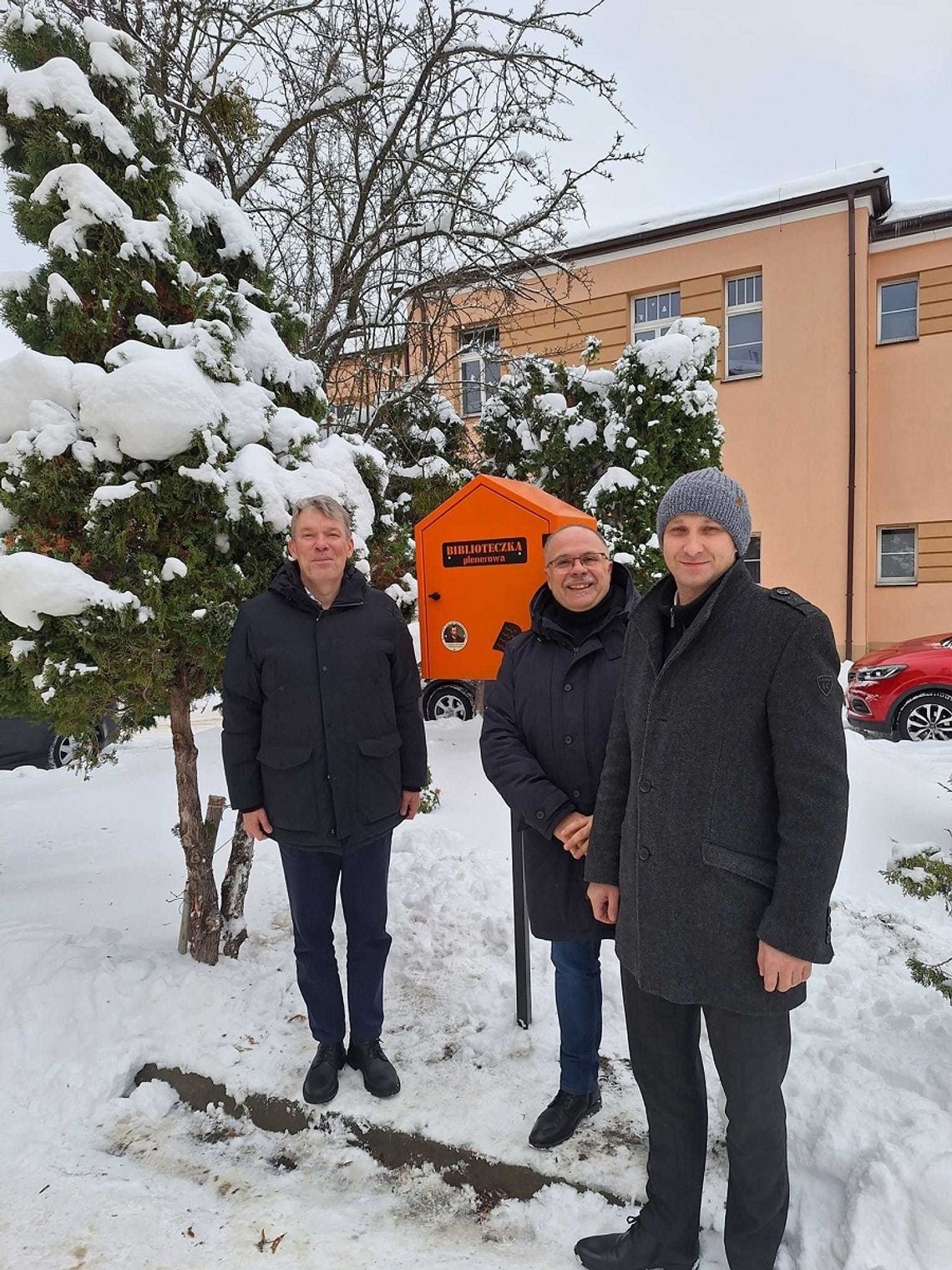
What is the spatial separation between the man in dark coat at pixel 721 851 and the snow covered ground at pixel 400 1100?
12.0 inches

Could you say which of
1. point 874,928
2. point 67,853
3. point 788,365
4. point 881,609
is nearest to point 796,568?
point 881,609

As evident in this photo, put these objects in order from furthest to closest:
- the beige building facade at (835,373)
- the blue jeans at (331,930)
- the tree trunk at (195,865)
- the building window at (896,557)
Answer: the building window at (896,557) → the beige building facade at (835,373) → the tree trunk at (195,865) → the blue jeans at (331,930)

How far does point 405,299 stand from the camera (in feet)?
17.5

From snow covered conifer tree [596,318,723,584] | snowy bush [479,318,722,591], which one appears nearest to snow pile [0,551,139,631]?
snowy bush [479,318,722,591]

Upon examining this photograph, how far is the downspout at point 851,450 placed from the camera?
11.0 meters

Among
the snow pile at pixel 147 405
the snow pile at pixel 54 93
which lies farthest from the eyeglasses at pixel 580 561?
the snow pile at pixel 54 93

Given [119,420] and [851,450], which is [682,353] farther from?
[851,450]

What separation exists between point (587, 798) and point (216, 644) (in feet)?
4.91

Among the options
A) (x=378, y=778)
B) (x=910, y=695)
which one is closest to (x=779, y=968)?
(x=378, y=778)

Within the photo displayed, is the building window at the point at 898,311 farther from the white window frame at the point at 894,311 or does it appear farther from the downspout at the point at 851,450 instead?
the downspout at the point at 851,450

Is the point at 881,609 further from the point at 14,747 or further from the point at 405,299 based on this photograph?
the point at 14,747

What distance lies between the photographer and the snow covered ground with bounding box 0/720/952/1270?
189 cm

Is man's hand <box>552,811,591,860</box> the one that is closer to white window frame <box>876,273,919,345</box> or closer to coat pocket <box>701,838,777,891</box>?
coat pocket <box>701,838,777,891</box>

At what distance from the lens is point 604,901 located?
1870 mm
